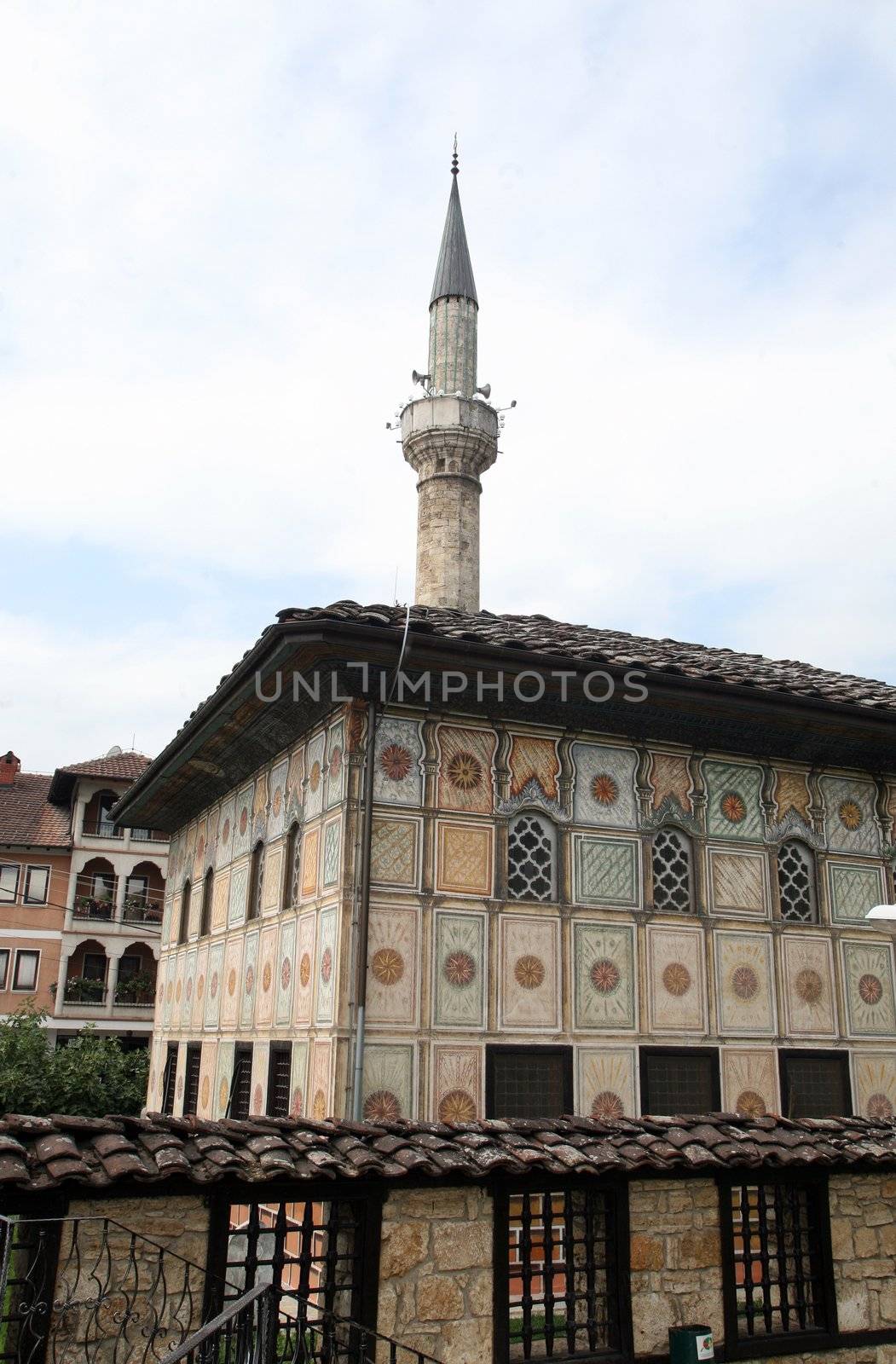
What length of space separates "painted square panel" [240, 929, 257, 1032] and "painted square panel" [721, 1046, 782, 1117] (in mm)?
3849

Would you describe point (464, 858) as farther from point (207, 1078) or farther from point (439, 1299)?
point (207, 1078)

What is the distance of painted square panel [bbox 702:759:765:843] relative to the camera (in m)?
9.63

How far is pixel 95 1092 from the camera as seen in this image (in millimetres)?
17672

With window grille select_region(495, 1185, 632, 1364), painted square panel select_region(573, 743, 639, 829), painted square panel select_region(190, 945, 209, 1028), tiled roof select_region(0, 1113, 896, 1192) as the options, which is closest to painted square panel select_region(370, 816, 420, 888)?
painted square panel select_region(573, 743, 639, 829)

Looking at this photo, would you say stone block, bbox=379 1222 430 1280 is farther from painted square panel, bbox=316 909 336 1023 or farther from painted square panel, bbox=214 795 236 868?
painted square panel, bbox=214 795 236 868

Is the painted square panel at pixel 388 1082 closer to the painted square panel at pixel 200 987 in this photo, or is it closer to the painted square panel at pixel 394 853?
the painted square panel at pixel 394 853

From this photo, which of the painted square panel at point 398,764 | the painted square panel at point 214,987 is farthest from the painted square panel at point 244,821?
the painted square panel at point 398,764

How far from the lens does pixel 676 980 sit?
911cm

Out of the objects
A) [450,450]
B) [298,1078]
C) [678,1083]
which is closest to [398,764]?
[298,1078]

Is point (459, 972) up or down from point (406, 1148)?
up

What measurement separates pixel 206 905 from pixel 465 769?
4881mm

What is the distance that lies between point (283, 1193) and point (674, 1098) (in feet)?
14.4

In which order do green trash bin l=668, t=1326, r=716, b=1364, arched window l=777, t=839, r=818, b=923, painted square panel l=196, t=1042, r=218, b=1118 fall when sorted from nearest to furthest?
green trash bin l=668, t=1326, r=716, b=1364 < arched window l=777, t=839, r=818, b=923 < painted square panel l=196, t=1042, r=218, b=1118

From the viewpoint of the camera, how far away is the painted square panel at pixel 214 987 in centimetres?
1144
